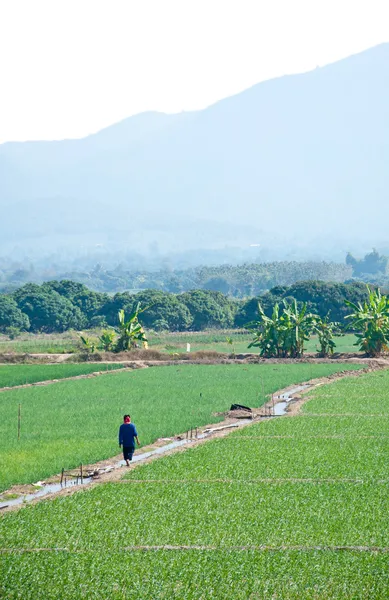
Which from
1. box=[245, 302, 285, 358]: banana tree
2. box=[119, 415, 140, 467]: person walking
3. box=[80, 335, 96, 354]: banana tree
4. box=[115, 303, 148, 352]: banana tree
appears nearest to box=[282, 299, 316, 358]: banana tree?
box=[245, 302, 285, 358]: banana tree

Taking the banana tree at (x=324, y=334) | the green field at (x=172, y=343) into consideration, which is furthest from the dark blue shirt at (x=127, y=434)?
the green field at (x=172, y=343)

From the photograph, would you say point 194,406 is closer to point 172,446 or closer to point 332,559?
point 172,446

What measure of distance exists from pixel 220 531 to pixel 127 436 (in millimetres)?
6550

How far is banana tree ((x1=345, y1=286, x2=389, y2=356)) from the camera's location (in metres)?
50.9

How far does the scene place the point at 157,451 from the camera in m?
24.4

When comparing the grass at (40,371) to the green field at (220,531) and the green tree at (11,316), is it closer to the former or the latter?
the green field at (220,531)

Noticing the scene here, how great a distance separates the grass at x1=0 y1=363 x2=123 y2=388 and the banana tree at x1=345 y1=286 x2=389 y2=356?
525 inches

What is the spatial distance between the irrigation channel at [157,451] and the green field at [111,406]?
1.20ft

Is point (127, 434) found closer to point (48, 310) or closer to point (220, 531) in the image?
point (220, 531)

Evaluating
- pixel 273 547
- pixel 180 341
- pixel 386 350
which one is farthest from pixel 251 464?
pixel 180 341

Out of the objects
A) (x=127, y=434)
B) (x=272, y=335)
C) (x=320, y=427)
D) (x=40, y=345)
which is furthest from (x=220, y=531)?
(x=40, y=345)

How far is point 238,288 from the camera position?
618ft

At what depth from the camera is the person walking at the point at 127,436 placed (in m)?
21.1

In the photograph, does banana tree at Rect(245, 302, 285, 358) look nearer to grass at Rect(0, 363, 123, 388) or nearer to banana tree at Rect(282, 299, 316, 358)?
banana tree at Rect(282, 299, 316, 358)
